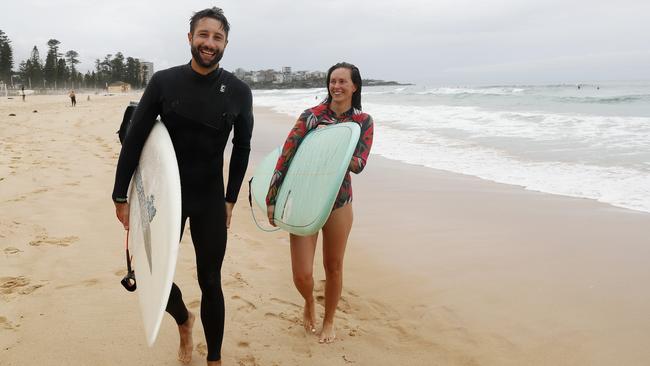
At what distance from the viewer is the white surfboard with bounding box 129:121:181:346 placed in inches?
72.3

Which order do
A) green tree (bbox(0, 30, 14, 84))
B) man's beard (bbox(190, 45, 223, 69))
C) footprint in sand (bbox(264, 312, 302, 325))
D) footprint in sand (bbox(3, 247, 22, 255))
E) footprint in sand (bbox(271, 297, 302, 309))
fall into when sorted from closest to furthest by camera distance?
man's beard (bbox(190, 45, 223, 69))
footprint in sand (bbox(264, 312, 302, 325))
footprint in sand (bbox(271, 297, 302, 309))
footprint in sand (bbox(3, 247, 22, 255))
green tree (bbox(0, 30, 14, 84))

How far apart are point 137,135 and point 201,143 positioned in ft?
0.92

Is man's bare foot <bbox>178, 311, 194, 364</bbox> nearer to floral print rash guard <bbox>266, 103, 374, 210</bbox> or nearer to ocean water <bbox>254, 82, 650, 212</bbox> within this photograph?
floral print rash guard <bbox>266, 103, 374, 210</bbox>

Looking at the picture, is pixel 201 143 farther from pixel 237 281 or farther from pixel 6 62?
pixel 6 62

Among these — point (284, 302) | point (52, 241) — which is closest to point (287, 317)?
point (284, 302)

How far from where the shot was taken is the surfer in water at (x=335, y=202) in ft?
8.56

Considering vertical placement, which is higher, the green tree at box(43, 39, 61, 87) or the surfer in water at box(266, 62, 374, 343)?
the green tree at box(43, 39, 61, 87)

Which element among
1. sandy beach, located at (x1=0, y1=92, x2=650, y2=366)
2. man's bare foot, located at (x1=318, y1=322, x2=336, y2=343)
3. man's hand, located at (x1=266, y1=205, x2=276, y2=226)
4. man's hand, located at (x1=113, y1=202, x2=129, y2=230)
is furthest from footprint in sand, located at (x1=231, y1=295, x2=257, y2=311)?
man's hand, located at (x1=113, y1=202, x2=129, y2=230)

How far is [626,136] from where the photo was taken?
420 inches

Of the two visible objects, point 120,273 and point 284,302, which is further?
point 120,273

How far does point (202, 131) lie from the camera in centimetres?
213

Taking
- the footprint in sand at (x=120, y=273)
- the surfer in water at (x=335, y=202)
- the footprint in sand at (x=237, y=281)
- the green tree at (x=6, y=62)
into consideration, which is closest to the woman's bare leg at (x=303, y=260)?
the surfer in water at (x=335, y=202)

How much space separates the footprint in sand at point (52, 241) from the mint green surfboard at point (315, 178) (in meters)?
2.08

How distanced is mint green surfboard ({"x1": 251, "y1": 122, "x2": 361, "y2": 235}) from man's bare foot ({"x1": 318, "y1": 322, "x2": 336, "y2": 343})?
2.02 feet
